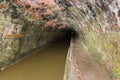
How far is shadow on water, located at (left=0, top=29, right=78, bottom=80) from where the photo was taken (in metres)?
3.81

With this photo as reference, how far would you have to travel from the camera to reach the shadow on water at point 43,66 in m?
3.81

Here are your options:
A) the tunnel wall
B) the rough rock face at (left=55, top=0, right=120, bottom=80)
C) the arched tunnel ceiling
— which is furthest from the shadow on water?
the rough rock face at (left=55, top=0, right=120, bottom=80)

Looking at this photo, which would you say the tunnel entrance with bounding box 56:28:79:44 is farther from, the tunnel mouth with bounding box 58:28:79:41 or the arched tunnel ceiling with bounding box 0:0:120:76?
the arched tunnel ceiling with bounding box 0:0:120:76

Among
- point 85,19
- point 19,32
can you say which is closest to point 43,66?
point 19,32

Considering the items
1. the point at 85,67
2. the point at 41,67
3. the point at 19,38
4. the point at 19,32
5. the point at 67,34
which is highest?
the point at 19,32

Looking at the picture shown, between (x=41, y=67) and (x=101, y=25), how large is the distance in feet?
6.07

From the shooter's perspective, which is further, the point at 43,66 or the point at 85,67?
the point at 43,66

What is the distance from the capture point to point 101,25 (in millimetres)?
2465

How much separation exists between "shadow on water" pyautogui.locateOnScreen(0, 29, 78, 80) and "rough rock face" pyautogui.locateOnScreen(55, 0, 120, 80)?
912 mm

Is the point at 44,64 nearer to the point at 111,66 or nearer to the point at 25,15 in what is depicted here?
the point at 25,15

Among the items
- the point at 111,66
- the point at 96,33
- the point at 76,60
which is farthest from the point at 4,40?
the point at 111,66

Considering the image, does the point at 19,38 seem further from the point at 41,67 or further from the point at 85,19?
the point at 85,19

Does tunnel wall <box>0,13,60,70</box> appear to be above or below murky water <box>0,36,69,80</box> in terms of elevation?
above

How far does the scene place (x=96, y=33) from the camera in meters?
2.77
